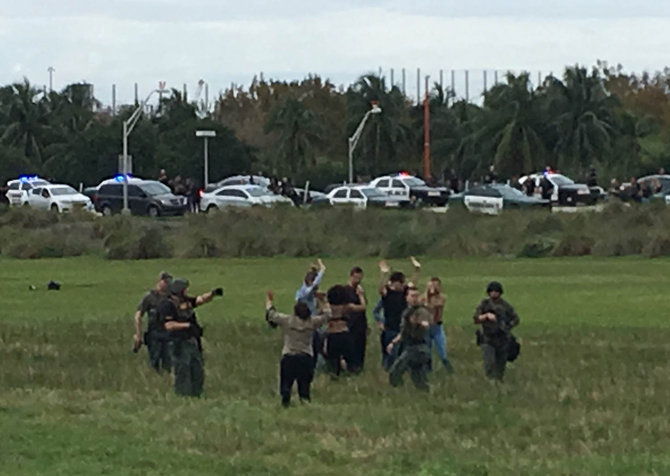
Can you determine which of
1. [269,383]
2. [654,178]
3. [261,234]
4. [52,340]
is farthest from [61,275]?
[654,178]

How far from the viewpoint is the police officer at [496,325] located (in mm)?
19641

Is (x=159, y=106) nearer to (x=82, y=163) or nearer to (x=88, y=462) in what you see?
(x=82, y=163)

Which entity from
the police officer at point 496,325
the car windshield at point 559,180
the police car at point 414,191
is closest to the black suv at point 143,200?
the police car at point 414,191

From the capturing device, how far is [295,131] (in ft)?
321

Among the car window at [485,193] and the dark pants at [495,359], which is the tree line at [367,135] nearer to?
the car window at [485,193]

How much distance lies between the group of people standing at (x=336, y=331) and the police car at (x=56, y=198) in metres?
49.5

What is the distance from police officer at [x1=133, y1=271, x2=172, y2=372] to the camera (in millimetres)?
19031

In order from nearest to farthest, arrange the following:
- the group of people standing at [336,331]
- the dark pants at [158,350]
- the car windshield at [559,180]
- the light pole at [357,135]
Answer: the group of people standing at [336,331], the dark pants at [158,350], the car windshield at [559,180], the light pole at [357,135]

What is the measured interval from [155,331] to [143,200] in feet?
161

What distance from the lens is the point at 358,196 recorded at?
2650 inches

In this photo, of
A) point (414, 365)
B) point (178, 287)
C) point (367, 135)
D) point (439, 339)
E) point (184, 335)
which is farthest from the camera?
point (367, 135)

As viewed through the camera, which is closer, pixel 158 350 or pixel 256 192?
pixel 158 350

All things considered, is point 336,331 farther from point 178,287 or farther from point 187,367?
point 178,287

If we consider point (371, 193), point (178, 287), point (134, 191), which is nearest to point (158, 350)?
point (178, 287)
